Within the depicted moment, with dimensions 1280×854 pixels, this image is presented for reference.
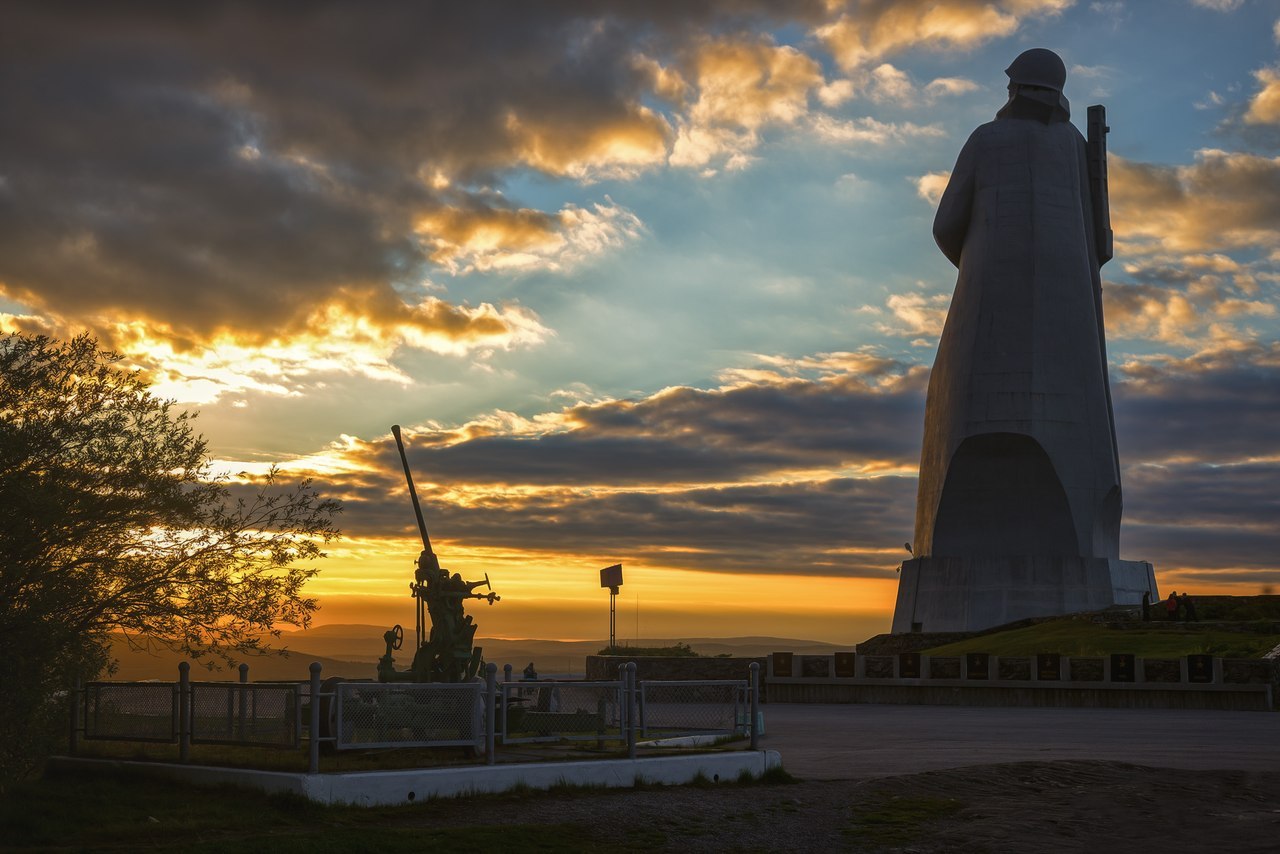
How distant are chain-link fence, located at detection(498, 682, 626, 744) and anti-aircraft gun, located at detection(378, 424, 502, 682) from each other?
3.80 feet

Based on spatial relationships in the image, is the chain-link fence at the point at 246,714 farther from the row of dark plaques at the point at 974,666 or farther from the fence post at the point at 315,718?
the row of dark plaques at the point at 974,666

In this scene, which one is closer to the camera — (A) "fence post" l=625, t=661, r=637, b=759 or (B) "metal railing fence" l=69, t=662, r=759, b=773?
(B) "metal railing fence" l=69, t=662, r=759, b=773

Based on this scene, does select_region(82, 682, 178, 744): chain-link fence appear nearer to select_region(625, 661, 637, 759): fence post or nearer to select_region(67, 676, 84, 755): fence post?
select_region(67, 676, 84, 755): fence post

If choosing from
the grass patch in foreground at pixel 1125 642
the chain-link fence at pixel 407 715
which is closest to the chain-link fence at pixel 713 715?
the chain-link fence at pixel 407 715

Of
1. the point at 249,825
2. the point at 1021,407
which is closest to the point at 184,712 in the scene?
the point at 249,825

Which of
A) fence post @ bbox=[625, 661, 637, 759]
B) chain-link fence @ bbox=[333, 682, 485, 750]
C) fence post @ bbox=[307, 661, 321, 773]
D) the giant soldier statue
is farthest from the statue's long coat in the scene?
fence post @ bbox=[307, 661, 321, 773]

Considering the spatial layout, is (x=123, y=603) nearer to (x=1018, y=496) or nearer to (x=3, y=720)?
(x=3, y=720)

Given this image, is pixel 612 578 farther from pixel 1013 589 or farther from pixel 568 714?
pixel 568 714

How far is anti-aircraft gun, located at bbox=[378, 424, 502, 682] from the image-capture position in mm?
18500

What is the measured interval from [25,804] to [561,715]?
627 cm

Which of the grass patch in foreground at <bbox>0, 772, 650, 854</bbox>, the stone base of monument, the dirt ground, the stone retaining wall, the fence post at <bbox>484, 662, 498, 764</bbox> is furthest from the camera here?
the stone base of monument

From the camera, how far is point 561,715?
17266mm

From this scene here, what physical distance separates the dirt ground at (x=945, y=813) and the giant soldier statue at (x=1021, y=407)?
33.0m

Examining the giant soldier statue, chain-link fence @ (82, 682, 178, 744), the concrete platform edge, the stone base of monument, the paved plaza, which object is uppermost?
the giant soldier statue
